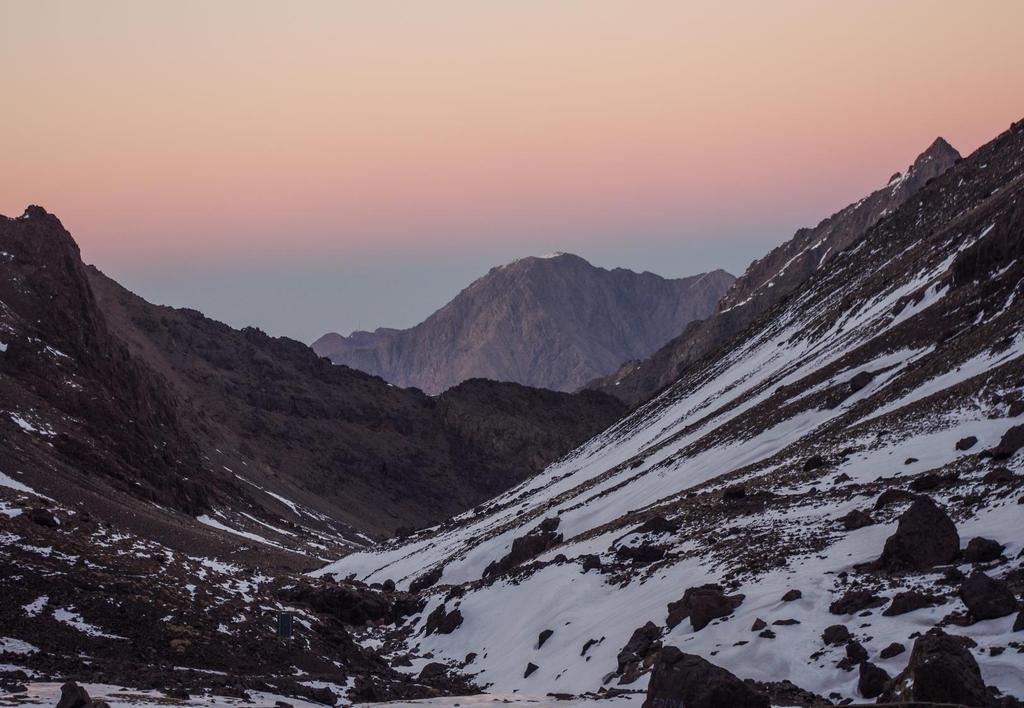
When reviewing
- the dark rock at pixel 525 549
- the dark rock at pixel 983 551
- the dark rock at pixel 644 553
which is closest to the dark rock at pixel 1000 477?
the dark rock at pixel 983 551

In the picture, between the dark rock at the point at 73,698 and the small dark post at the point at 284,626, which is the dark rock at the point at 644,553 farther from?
the dark rock at the point at 73,698

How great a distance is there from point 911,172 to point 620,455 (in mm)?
141815

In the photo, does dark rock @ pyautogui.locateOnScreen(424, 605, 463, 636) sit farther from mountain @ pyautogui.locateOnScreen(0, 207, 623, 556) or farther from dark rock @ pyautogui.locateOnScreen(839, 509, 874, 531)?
mountain @ pyautogui.locateOnScreen(0, 207, 623, 556)

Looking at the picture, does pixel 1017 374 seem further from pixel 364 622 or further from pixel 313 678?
pixel 364 622

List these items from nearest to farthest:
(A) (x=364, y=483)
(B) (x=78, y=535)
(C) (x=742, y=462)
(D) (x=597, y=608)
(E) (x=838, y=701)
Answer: (E) (x=838, y=701)
(D) (x=597, y=608)
(B) (x=78, y=535)
(C) (x=742, y=462)
(A) (x=364, y=483)

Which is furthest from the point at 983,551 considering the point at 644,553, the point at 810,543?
the point at 644,553

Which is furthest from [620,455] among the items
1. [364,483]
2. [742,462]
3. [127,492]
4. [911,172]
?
[911,172]

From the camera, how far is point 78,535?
3662 cm

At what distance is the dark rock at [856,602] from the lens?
21.3 m

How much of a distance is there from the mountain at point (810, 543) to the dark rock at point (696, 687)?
36mm

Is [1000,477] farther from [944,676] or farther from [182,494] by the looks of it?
[182,494]

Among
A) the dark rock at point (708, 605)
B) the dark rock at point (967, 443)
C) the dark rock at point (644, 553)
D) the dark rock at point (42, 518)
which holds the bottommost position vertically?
the dark rock at point (967, 443)

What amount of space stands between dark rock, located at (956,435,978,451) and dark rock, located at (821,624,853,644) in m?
12.6

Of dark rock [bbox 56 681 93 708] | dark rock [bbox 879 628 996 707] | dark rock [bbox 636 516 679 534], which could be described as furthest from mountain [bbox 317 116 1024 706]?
dark rock [bbox 56 681 93 708]
